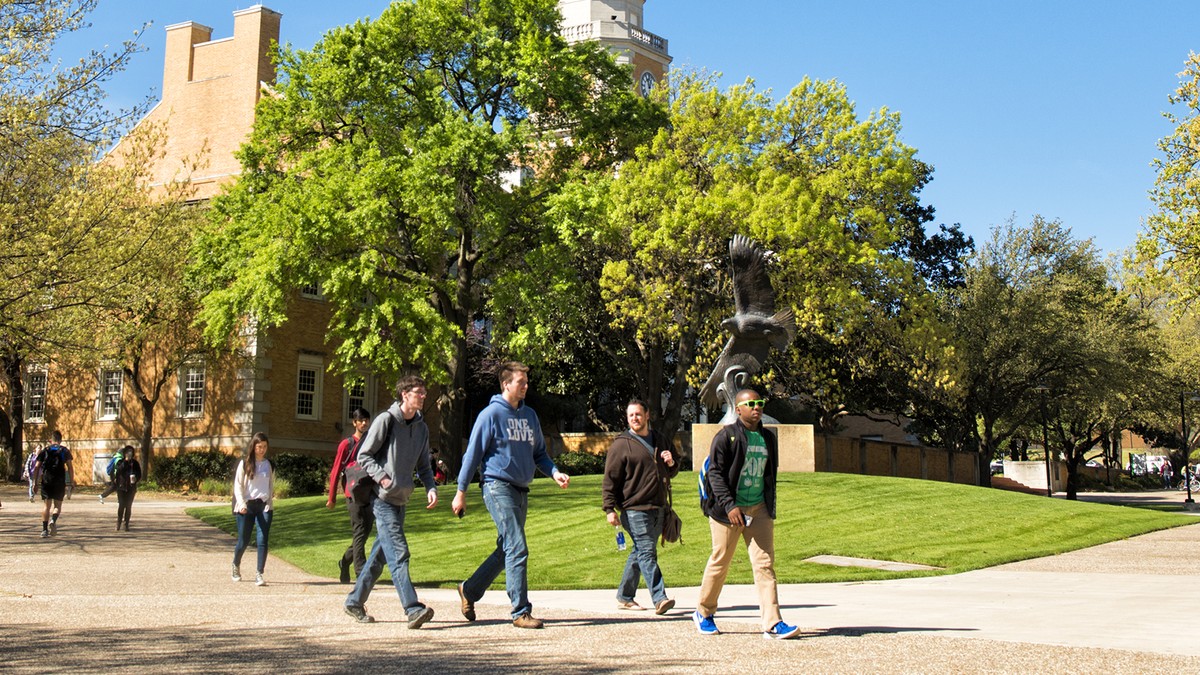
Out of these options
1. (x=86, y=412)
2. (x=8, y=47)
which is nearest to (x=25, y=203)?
(x=8, y=47)

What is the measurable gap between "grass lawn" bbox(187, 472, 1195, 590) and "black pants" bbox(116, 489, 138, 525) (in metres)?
2.12

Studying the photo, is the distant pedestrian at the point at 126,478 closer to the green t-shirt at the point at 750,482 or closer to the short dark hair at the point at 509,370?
the short dark hair at the point at 509,370

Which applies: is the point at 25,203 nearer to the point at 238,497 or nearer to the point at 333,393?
the point at 238,497

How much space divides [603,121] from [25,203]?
16051mm

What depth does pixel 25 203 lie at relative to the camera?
1936 cm

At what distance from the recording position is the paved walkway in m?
6.91

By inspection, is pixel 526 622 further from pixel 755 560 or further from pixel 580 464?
pixel 580 464

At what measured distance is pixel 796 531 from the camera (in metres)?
17.9

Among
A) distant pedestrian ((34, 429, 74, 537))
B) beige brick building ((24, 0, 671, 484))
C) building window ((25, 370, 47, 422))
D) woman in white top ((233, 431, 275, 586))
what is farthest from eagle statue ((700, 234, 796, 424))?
building window ((25, 370, 47, 422))

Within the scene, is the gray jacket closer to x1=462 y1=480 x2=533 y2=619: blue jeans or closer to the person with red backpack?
x1=462 y1=480 x2=533 y2=619: blue jeans

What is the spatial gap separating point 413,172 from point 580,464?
1246 centimetres

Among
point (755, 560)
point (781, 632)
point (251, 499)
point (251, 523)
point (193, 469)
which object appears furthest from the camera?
point (193, 469)

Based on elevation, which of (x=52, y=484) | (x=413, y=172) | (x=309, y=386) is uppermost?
(x=413, y=172)

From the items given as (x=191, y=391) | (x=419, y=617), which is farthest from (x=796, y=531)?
(x=191, y=391)
